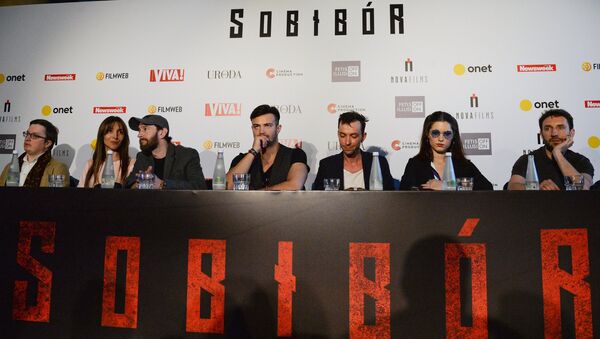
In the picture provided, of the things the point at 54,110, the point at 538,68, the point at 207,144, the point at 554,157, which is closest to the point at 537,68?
the point at 538,68

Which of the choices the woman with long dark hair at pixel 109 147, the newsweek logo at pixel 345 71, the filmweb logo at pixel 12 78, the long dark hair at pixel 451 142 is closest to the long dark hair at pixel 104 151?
the woman with long dark hair at pixel 109 147

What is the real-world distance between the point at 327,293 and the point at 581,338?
87cm

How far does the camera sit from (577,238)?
1.49 metres

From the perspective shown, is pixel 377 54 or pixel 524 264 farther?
pixel 377 54

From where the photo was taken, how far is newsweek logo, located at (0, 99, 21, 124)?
3969mm

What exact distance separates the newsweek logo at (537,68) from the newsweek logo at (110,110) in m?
3.45

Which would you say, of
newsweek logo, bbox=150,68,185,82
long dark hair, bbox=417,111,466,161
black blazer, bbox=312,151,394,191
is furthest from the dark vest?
newsweek logo, bbox=150,68,185,82

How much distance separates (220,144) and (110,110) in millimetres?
1084

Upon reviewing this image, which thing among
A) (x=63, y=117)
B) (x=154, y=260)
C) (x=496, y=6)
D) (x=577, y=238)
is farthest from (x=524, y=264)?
(x=63, y=117)

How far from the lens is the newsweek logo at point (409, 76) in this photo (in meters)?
3.61

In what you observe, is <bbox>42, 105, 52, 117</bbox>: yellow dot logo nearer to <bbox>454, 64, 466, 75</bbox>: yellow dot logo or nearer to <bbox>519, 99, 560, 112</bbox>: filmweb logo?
<bbox>454, 64, 466, 75</bbox>: yellow dot logo

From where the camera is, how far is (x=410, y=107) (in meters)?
3.61

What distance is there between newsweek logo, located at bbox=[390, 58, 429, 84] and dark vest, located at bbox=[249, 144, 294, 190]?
4.11 feet

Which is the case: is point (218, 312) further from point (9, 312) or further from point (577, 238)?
point (577, 238)
